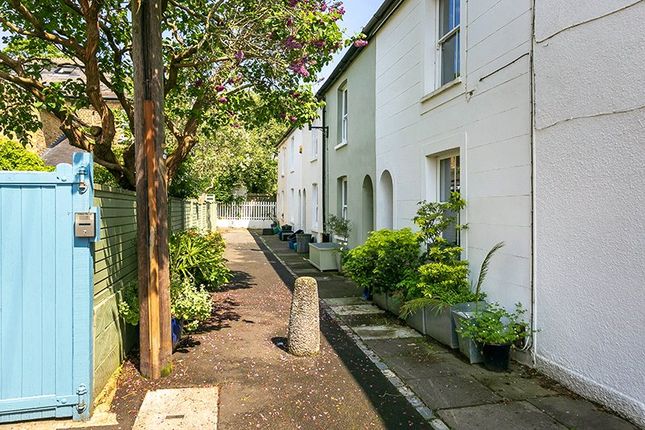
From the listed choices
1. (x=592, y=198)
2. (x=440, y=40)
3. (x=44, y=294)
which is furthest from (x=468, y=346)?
(x=440, y=40)

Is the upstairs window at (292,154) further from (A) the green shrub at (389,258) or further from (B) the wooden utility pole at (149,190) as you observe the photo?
(B) the wooden utility pole at (149,190)

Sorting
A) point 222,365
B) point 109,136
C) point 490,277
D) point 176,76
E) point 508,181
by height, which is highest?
point 176,76

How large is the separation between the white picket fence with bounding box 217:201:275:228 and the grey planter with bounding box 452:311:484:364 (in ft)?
87.9

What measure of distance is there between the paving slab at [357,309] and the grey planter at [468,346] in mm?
2556

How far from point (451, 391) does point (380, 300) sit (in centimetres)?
373

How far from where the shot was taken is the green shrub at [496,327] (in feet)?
16.0

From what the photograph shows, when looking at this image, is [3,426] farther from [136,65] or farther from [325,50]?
[325,50]

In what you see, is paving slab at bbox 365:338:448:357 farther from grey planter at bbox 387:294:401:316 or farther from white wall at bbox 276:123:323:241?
white wall at bbox 276:123:323:241

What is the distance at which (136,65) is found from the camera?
484 cm

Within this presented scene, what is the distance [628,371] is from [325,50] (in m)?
5.33

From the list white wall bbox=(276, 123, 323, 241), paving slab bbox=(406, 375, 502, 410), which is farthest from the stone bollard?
white wall bbox=(276, 123, 323, 241)

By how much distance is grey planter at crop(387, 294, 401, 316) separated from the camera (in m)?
7.24

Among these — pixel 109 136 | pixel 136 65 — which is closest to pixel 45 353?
pixel 136 65

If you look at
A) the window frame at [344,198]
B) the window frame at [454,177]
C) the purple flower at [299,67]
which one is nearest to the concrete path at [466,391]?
the window frame at [454,177]
